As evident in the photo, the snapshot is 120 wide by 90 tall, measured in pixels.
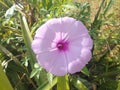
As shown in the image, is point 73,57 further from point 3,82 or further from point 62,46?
point 3,82

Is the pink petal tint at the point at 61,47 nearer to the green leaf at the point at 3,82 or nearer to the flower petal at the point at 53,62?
the flower petal at the point at 53,62

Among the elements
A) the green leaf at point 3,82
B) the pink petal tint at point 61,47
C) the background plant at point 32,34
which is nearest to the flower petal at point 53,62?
the pink petal tint at point 61,47

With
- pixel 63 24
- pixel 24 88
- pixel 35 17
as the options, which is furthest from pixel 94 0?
pixel 63 24

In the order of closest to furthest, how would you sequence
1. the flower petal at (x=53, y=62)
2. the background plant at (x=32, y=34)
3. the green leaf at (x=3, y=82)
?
the flower petal at (x=53, y=62), the green leaf at (x=3, y=82), the background plant at (x=32, y=34)

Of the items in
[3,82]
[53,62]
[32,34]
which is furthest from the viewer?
[32,34]

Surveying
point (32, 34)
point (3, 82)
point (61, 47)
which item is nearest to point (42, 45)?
point (61, 47)

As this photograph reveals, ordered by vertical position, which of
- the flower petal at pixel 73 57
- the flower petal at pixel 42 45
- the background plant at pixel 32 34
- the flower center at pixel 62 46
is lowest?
the background plant at pixel 32 34

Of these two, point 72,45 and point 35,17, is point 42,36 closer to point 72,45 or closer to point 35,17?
point 72,45
